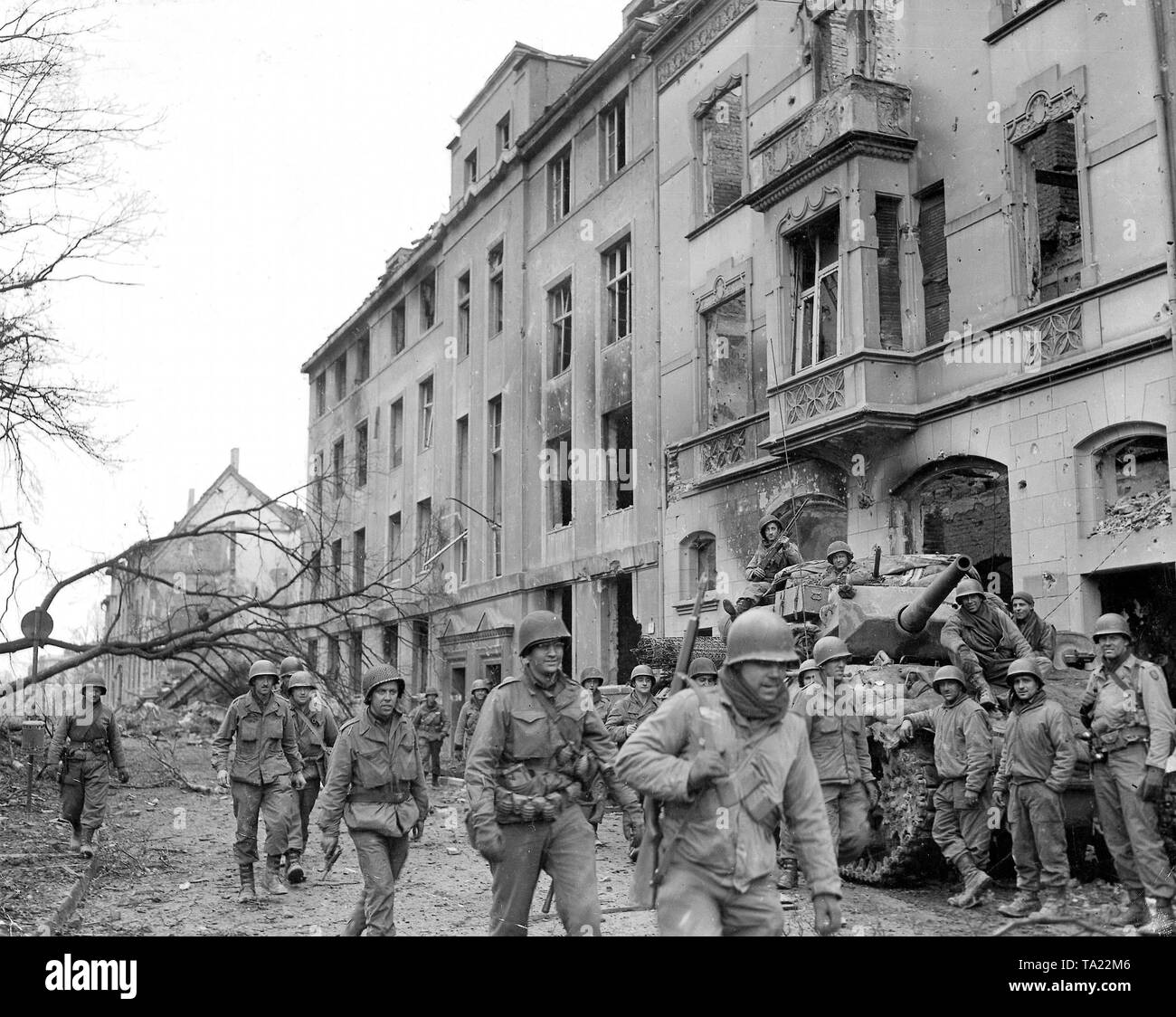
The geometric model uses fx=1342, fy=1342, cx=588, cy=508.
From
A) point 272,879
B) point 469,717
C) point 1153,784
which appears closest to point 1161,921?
point 1153,784

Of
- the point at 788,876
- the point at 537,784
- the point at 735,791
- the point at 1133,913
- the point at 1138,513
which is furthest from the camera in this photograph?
the point at 1138,513

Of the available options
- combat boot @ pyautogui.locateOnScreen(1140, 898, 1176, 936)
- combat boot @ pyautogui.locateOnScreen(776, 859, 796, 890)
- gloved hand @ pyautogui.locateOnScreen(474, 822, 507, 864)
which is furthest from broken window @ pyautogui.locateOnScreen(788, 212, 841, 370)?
gloved hand @ pyautogui.locateOnScreen(474, 822, 507, 864)

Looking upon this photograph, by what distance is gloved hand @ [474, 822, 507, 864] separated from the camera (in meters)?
6.64

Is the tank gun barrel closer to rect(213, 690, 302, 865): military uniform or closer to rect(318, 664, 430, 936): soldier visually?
rect(318, 664, 430, 936): soldier

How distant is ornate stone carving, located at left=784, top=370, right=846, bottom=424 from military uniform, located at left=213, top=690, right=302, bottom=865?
27.8 feet

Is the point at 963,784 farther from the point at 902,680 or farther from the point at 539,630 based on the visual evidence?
the point at 539,630

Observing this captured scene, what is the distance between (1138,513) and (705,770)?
32.1 ft

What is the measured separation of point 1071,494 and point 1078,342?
163 cm

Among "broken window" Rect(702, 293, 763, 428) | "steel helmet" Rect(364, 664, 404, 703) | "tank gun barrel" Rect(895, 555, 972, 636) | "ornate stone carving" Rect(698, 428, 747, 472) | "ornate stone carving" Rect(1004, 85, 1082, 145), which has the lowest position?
"steel helmet" Rect(364, 664, 404, 703)

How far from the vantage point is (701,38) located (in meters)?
22.6

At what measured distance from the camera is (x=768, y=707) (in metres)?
5.50

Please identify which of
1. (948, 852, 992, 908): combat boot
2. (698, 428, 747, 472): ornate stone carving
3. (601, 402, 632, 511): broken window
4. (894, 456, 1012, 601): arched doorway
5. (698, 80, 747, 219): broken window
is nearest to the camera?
(948, 852, 992, 908): combat boot
